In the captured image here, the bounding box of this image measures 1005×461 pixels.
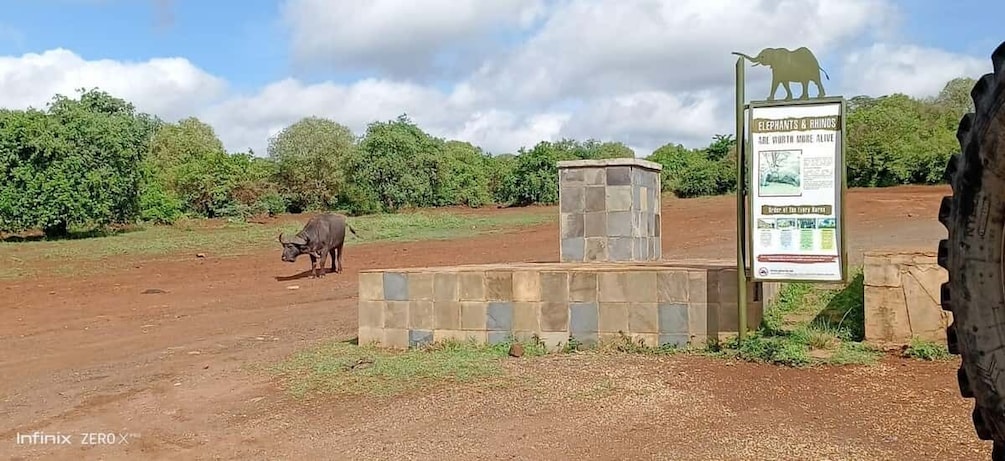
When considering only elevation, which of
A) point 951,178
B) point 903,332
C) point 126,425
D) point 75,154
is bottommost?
point 126,425

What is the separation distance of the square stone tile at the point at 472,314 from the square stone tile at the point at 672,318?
161 cm

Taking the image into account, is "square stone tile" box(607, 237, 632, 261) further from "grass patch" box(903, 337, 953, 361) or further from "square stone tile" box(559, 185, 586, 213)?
"grass patch" box(903, 337, 953, 361)

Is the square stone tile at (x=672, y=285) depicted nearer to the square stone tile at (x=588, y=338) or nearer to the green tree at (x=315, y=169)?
the square stone tile at (x=588, y=338)

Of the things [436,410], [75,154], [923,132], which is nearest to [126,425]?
[436,410]

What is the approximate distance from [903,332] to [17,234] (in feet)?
99.5

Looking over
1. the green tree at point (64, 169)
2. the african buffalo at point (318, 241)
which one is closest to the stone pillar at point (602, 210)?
the african buffalo at point (318, 241)

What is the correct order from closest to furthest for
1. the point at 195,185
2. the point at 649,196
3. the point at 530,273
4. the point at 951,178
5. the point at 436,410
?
the point at 951,178 → the point at 436,410 → the point at 530,273 → the point at 649,196 → the point at 195,185

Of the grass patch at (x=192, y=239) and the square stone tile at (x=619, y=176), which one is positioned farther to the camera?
the grass patch at (x=192, y=239)

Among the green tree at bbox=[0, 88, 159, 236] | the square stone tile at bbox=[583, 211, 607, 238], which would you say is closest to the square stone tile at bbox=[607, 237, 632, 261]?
the square stone tile at bbox=[583, 211, 607, 238]

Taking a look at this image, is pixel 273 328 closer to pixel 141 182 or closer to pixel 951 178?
pixel 951 178

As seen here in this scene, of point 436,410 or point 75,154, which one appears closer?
point 436,410

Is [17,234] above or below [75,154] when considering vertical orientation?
below

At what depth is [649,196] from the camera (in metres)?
10.7

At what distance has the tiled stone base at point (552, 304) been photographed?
7480 mm
